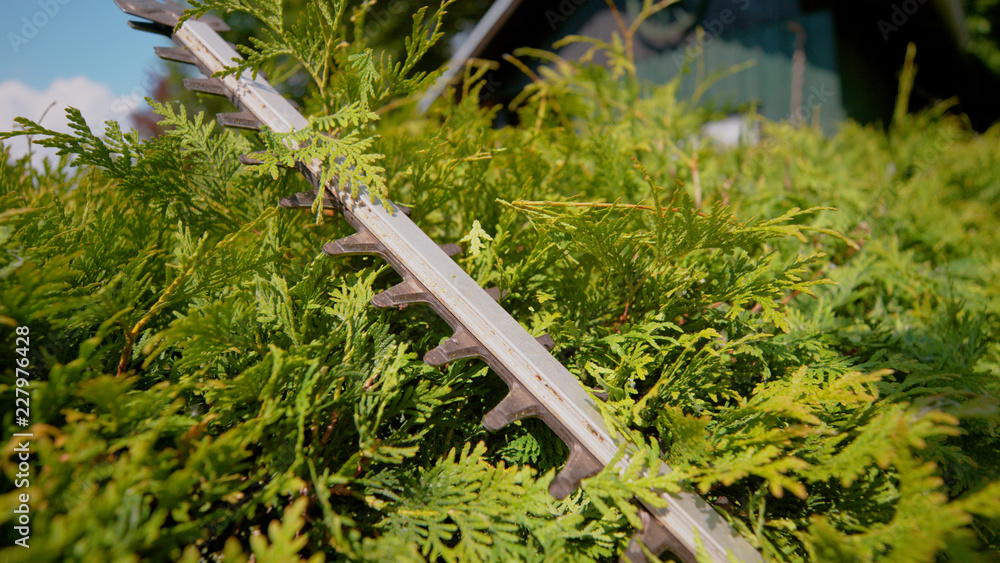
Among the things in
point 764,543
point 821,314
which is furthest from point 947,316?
point 764,543

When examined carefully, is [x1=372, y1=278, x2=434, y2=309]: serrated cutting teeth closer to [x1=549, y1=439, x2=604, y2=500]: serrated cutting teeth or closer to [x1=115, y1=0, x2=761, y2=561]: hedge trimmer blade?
[x1=115, y1=0, x2=761, y2=561]: hedge trimmer blade

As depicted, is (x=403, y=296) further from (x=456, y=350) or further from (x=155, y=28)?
(x=155, y=28)

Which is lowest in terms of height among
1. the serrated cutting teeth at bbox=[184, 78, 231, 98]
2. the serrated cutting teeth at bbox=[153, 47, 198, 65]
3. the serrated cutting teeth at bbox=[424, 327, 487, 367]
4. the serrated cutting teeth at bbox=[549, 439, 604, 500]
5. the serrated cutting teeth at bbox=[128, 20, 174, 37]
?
Answer: the serrated cutting teeth at bbox=[549, 439, 604, 500]

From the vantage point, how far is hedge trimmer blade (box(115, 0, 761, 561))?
90cm

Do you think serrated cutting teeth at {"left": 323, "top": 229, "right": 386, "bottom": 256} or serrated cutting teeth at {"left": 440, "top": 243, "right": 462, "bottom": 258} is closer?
serrated cutting teeth at {"left": 323, "top": 229, "right": 386, "bottom": 256}

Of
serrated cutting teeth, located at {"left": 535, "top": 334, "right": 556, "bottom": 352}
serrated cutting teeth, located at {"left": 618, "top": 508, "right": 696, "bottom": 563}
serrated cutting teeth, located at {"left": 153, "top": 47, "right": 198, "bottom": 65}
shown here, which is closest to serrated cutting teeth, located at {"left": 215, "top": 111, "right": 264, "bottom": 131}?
serrated cutting teeth, located at {"left": 153, "top": 47, "right": 198, "bottom": 65}

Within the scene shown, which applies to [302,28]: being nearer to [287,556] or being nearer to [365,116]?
[365,116]

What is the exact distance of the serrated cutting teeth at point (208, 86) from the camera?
127 cm

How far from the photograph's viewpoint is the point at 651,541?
0.91m

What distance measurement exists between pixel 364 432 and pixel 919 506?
3.54 ft

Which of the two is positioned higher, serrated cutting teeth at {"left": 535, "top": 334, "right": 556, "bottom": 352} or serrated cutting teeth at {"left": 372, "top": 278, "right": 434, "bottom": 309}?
serrated cutting teeth at {"left": 372, "top": 278, "right": 434, "bottom": 309}

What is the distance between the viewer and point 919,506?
0.83 meters

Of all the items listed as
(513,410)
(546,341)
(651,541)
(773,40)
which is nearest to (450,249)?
(546,341)

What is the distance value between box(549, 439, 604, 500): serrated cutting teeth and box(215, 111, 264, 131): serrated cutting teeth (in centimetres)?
120
